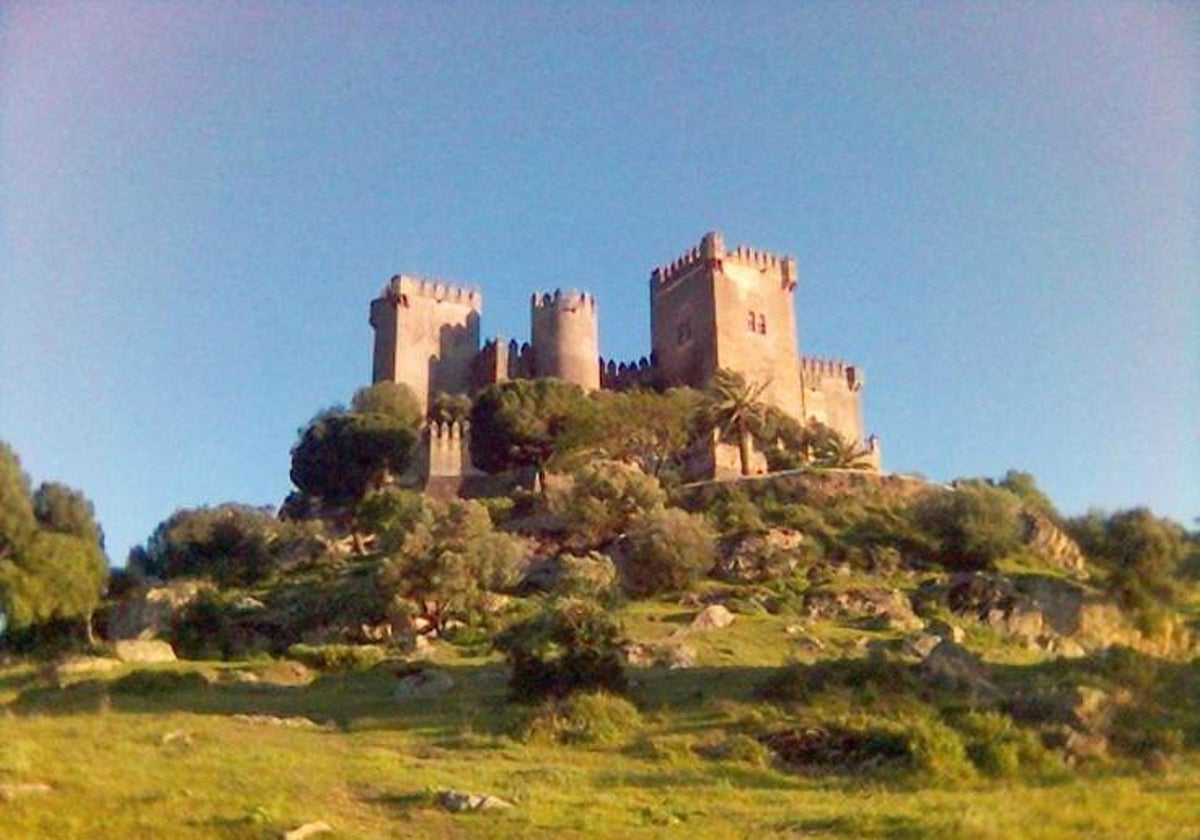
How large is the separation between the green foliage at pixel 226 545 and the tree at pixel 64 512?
6396 millimetres

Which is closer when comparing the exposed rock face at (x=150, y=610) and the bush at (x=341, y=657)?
the bush at (x=341, y=657)

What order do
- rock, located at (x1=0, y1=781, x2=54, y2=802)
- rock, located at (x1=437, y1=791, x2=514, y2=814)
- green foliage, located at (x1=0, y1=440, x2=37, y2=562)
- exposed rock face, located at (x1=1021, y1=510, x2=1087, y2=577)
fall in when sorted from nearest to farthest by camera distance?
rock, located at (x1=437, y1=791, x2=514, y2=814), rock, located at (x1=0, y1=781, x2=54, y2=802), green foliage, located at (x1=0, y1=440, x2=37, y2=562), exposed rock face, located at (x1=1021, y1=510, x2=1087, y2=577)

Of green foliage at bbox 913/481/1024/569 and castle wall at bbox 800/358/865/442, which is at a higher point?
castle wall at bbox 800/358/865/442

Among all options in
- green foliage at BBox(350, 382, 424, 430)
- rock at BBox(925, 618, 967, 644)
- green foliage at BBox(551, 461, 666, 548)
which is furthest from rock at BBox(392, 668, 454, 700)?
green foliage at BBox(350, 382, 424, 430)

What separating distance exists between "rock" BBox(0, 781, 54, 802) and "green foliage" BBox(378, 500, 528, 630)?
64.2 feet

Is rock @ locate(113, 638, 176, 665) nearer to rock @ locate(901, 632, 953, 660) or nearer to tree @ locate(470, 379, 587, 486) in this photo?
rock @ locate(901, 632, 953, 660)

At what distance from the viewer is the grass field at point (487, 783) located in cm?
1255

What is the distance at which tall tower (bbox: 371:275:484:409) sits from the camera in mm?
62406

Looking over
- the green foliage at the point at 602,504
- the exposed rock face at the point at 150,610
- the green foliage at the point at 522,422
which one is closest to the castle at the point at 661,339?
the green foliage at the point at 522,422

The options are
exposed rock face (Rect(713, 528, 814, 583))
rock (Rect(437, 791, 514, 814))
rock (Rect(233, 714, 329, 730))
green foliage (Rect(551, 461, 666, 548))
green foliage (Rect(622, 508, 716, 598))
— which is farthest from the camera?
green foliage (Rect(551, 461, 666, 548))

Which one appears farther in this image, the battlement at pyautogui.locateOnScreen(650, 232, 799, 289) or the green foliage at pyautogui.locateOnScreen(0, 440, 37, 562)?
the battlement at pyautogui.locateOnScreen(650, 232, 799, 289)

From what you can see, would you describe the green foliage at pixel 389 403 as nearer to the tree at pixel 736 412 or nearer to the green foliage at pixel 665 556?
the tree at pixel 736 412

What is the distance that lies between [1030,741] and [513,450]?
3718 centimetres

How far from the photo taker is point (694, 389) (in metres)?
58.9
